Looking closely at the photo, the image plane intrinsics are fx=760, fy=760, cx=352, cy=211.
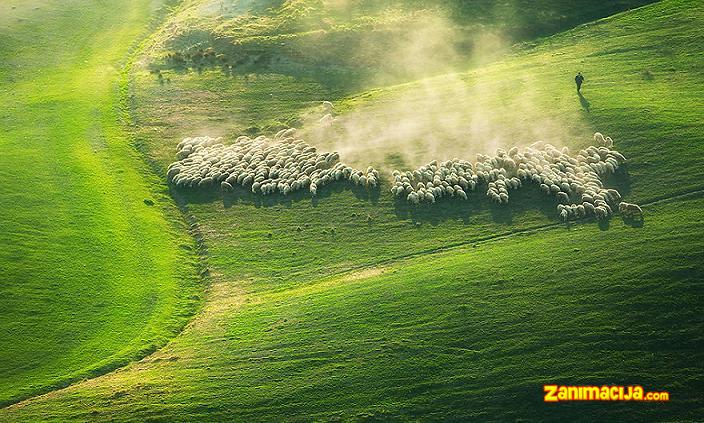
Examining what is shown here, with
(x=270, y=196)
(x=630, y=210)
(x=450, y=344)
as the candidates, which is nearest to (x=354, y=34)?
(x=270, y=196)

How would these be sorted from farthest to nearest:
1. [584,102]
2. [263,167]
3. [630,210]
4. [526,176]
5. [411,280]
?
[584,102] < [263,167] < [526,176] < [630,210] < [411,280]

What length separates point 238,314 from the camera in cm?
3941

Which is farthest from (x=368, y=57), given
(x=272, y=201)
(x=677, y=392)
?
(x=677, y=392)

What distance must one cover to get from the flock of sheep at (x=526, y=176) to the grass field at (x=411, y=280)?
1.17m

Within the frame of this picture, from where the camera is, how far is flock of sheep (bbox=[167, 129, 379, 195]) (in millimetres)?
49844

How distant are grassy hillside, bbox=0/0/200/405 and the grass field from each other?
22 centimetres

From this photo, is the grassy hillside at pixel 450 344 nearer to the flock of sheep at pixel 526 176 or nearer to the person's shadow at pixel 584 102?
the flock of sheep at pixel 526 176

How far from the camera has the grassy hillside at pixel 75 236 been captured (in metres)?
36.8

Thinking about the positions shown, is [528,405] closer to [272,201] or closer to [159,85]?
[272,201]

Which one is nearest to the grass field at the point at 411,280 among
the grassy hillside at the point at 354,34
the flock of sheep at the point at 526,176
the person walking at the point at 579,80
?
the person walking at the point at 579,80

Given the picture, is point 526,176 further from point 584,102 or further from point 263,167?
point 263,167

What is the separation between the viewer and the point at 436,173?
1887 inches

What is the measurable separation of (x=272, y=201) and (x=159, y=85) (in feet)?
72.3

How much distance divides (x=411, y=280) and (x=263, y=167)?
54.4 feet
